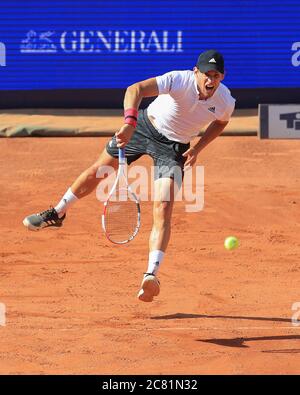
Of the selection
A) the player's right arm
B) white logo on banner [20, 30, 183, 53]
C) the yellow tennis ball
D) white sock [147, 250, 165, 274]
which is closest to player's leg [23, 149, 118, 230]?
the player's right arm

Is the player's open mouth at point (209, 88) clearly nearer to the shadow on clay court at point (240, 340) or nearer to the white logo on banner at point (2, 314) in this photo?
the shadow on clay court at point (240, 340)

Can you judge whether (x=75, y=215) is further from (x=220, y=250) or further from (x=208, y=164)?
(x=208, y=164)

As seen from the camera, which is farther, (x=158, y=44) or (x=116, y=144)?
(x=158, y=44)

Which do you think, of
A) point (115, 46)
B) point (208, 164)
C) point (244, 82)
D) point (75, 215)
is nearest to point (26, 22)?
point (115, 46)

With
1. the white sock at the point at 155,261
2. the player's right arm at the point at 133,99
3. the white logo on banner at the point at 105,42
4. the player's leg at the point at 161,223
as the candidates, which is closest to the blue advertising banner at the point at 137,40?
the white logo on banner at the point at 105,42

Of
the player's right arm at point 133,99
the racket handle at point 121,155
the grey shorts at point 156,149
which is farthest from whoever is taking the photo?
the grey shorts at point 156,149

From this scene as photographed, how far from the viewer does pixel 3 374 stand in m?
6.91

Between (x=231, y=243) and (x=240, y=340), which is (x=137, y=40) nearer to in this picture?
(x=231, y=243)

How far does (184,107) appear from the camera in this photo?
8.41 metres

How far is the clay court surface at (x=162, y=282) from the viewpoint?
A: 7375mm

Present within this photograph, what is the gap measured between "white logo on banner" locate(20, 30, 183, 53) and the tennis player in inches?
341

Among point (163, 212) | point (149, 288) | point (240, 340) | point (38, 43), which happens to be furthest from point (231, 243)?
point (38, 43)
